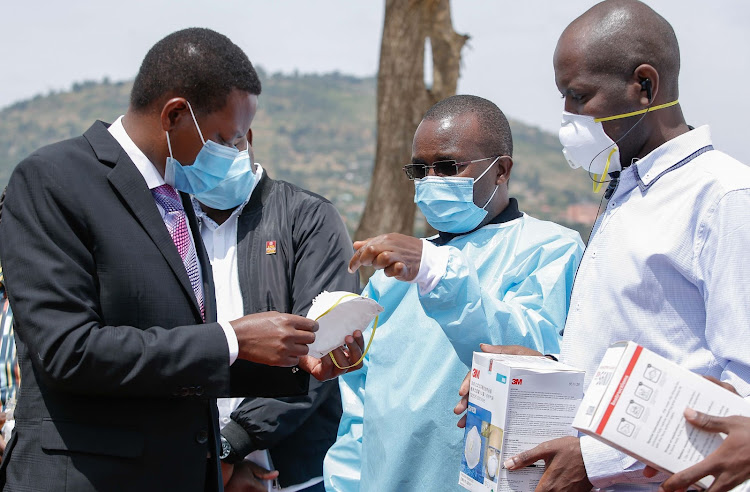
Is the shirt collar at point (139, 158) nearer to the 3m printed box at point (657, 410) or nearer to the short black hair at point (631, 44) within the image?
the short black hair at point (631, 44)

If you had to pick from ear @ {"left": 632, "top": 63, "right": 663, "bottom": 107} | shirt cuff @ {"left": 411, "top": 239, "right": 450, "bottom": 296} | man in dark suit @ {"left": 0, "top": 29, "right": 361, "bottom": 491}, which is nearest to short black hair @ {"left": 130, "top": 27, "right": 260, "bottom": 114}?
man in dark suit @ {"left": 0, "top": 29, "right": 361, "bottom": 491}

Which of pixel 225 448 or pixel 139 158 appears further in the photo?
pixel 225 448

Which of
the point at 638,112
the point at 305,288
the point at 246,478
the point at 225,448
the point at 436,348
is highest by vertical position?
the point at 638,112

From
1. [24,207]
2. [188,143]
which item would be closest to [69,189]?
[24,207]

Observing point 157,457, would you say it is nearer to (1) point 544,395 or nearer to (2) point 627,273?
(1) point 544,395

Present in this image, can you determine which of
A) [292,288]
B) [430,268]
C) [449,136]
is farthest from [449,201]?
[292,288]

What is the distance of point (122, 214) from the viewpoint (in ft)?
8.11

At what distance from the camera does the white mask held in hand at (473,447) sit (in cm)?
230

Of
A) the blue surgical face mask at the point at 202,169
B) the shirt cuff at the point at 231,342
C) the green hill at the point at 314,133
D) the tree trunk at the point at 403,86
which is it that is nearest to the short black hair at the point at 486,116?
the blue surgical face mask at the point at 202,169

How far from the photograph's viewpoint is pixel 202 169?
284 cm

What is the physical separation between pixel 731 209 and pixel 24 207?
79.1 inches

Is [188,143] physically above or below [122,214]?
above

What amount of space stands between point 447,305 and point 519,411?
0.64 meters

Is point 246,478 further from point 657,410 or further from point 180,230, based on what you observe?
point 657,410
